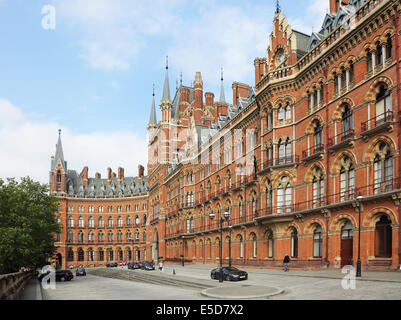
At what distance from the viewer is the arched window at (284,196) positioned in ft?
131

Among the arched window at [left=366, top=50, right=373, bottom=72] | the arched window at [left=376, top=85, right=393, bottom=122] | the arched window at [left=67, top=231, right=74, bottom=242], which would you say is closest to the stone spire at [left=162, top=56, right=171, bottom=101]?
the arched window at [left=67, top=231, right=74, bottom=242]

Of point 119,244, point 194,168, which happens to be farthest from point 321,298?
point 119,244

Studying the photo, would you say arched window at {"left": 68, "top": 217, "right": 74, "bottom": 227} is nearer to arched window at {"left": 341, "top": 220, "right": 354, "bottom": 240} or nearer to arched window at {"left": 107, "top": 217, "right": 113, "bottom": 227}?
arched window at {"left": 107, "top": 217, "right": 113, "bottom": 227}

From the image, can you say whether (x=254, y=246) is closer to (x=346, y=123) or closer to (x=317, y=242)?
(x=317, y=242)

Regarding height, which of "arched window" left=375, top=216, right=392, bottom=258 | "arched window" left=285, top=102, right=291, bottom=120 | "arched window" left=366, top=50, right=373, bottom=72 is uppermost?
"arched window" left=366, top=50, right=373, bottom=72

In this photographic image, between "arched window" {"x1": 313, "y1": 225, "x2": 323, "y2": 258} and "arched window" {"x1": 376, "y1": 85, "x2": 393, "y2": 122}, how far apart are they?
35.1ft

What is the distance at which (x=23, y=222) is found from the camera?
40625mm

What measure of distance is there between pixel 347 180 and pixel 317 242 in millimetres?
6310

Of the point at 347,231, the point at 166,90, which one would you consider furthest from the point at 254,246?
the point at 166,90

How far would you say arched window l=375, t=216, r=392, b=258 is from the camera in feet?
94.7

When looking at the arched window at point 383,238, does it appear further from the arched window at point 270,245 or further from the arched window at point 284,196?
the arched window at point 270,245
